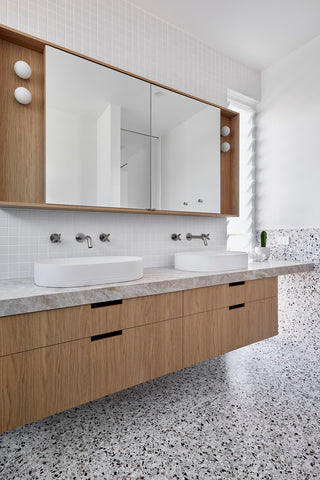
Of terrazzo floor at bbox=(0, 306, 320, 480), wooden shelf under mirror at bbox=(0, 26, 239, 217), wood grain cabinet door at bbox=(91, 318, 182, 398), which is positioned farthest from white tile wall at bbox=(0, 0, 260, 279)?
terrazzo floor at bbox=(0, 306, 320, 480)

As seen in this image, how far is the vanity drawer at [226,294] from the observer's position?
5.87ft

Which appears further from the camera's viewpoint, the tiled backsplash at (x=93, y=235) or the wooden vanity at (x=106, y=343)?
the tiled backsplash at (x=93, y=235)

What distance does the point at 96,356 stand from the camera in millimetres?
1430

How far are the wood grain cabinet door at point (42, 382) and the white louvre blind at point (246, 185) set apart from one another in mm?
2198

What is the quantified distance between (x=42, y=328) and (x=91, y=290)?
0.90 feet

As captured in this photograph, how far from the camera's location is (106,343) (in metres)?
1.46

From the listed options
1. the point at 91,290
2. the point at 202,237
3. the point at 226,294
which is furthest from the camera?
the point at 202,237

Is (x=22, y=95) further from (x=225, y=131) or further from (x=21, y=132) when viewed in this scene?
(x=225, y=131)

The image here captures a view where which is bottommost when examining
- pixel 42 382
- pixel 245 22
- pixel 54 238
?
pixel 42 382

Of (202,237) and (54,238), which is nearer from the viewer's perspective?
(54,238)

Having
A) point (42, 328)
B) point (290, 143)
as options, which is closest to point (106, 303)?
point (42, 328)

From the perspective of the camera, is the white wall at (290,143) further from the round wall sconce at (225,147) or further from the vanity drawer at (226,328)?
the vanity drawer at (226,328)

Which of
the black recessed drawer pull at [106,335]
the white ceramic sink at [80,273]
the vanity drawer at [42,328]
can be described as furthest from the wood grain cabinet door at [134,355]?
the white ceramic sink at [80,273]

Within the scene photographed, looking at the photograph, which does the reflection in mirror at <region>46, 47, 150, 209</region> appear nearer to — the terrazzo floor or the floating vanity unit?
the floating vanity unit
